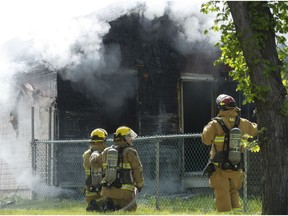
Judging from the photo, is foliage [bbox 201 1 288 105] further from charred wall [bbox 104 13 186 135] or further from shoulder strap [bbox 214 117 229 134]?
charred wall [bbox 104 13 186 135]

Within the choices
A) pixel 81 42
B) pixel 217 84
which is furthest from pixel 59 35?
pixel 217 84

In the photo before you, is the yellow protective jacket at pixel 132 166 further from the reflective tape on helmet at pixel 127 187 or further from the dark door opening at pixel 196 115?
the dark door opening at pixel 196 115

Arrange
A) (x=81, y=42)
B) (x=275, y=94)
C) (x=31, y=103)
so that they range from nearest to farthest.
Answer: (x=275, y=94), (x=81, y=42), (x=31, y=103)

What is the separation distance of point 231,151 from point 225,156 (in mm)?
146

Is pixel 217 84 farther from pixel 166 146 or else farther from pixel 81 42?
pixel 81 42

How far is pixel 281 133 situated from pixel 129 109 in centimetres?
866

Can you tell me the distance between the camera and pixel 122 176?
945 cm

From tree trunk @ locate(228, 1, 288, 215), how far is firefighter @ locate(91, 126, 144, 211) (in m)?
2.43

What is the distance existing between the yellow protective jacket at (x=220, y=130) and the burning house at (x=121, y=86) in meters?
6.74

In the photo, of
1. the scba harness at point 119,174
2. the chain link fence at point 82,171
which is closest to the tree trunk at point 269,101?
the scba harness at point 119,174

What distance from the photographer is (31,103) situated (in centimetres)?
1560

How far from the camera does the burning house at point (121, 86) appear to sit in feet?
48.6

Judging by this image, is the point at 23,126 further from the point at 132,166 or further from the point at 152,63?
the point at 132,166

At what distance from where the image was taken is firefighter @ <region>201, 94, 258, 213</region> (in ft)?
27.2
